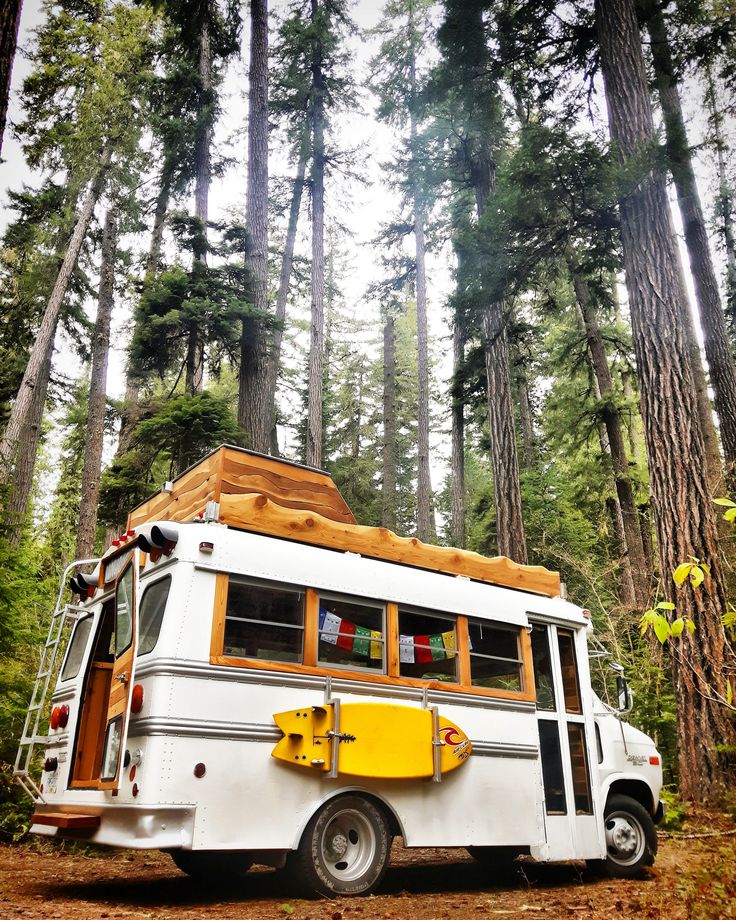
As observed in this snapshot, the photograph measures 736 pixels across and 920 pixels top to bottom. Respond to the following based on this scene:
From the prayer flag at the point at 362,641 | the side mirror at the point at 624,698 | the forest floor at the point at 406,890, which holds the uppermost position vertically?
the prayer flag at the point at 362,641

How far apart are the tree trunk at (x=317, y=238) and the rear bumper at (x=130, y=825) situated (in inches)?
593

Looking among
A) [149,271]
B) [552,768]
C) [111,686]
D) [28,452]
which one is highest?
[149,271]

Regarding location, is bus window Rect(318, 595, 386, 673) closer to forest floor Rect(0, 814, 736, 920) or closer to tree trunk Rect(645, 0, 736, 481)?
forest floor Rect(0, 814, 736, 920)

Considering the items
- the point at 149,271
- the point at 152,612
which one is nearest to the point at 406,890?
the point at 152,612

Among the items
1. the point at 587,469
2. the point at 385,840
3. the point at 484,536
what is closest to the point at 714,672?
the point at 385,840

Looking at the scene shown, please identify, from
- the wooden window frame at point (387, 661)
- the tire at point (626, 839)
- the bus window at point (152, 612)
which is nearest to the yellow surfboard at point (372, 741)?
Result: the wooden window frame at point (387, 661)

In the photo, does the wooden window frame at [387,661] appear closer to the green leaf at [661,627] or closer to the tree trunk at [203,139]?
the green leaf at [661,627]

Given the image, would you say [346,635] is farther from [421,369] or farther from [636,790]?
[421,369]

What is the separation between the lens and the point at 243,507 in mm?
5727

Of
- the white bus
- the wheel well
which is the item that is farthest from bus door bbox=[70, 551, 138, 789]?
the wheel well

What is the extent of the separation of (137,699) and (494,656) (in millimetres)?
3381

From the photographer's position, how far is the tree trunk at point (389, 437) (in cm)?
2436

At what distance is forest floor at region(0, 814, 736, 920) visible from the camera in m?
4.62

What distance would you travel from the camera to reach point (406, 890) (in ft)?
20.0
